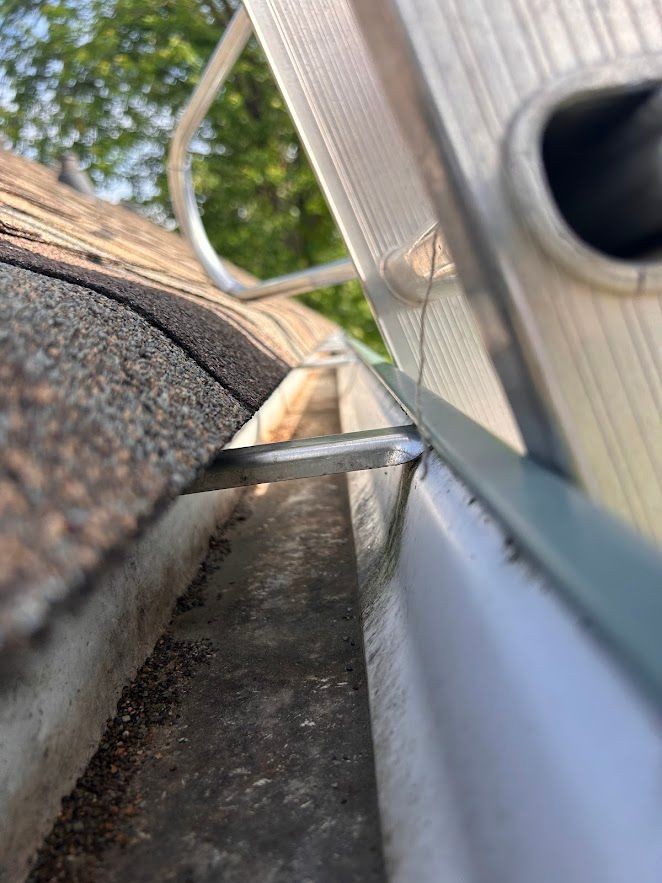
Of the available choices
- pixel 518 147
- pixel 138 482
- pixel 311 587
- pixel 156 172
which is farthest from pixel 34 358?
pixel 156 172

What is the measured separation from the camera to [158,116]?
502 inches

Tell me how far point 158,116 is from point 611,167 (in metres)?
13.5

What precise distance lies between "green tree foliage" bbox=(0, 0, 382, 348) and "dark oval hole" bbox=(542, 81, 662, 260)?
1114 centimetres

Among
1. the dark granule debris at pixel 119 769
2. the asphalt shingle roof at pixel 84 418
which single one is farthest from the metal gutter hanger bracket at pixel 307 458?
the dark granule debris at pixel 119 769

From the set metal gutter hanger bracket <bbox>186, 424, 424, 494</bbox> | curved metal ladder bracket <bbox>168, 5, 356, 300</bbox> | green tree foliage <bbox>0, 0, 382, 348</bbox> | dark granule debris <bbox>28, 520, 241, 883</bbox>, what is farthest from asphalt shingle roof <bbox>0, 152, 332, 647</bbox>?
green tree foliage <bbox>0, 0, 382, 348</bbox>

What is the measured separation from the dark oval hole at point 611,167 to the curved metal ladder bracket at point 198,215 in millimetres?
1492

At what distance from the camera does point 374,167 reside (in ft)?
5.64

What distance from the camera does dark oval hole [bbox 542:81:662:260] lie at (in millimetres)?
737

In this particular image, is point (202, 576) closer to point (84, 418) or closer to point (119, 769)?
point (119, 769)

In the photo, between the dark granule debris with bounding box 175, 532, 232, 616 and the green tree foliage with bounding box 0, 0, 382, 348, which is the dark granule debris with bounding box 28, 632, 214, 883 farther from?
the green tree foliage with bounding box 0, 0, 382, 348

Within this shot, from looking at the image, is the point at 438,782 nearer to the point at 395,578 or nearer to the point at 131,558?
the point at 395,578

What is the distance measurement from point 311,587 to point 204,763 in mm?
603

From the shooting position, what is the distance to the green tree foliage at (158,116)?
464 inches

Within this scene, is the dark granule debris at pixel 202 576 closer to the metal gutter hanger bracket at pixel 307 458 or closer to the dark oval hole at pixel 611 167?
the metal gutter hanger bracket at pixel 307 458
